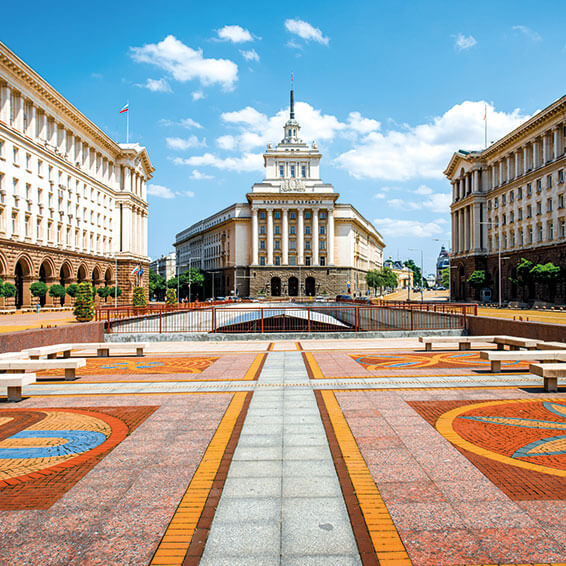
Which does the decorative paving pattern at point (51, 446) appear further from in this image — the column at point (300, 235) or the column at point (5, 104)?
the column at point (300, 235)

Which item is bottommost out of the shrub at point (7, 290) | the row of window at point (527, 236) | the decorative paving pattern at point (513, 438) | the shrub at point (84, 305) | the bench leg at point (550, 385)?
the decorative paving pattern at point (513, 438)

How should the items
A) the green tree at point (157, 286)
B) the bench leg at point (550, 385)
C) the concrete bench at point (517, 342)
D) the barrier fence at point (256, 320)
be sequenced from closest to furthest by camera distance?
the bench leg at point (550, 385), the concrete bench at point (517, 342), the barrier fence at point (256, 320), the green tree at point (157, 286)

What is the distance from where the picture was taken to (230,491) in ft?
17.8

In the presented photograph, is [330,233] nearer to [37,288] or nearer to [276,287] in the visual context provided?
[276,287]

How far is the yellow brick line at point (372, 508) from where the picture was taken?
13.6ft

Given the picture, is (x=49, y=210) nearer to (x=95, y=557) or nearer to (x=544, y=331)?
(x=544, y=331)

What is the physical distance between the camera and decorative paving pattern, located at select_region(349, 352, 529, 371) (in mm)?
13945

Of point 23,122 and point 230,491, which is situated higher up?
point 23,122

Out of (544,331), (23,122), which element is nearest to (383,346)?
(544,331)

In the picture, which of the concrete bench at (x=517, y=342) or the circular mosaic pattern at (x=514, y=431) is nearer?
the circular mosaic pattern at (x=514, y=431)

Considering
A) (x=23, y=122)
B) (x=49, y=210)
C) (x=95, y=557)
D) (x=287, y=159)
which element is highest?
(x=287, y=159)

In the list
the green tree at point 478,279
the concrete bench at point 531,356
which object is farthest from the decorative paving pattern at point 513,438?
the green tree at point 478,279

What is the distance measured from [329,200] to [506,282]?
42.8 m

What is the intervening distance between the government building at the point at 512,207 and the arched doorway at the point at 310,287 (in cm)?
2795
